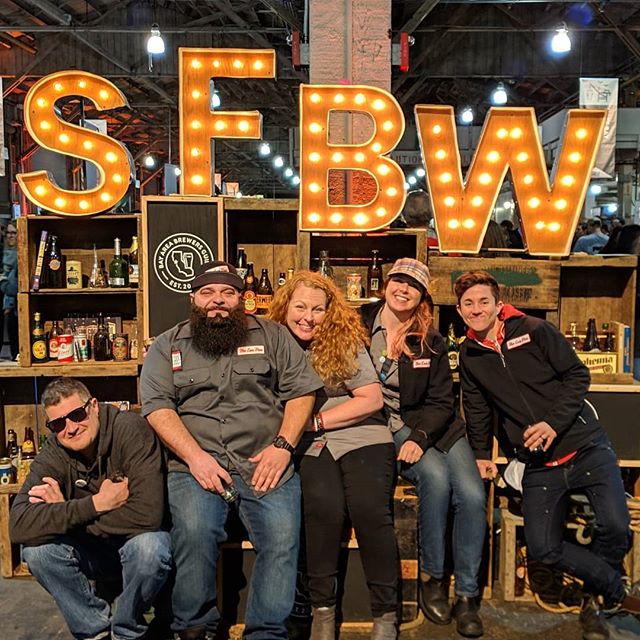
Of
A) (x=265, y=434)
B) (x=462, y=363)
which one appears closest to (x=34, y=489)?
(x=265, y=434)

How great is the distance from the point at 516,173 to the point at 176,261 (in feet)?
7.06

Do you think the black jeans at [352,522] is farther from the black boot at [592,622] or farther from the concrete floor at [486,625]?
the black boot at [592,622]

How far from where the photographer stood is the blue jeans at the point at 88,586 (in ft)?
9.58

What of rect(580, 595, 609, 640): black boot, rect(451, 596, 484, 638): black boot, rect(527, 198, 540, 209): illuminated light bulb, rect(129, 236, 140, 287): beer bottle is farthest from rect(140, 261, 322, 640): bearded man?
rect(527, 198, 540, 209): illuminated light bulb

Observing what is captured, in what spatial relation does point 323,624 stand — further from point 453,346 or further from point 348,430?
point 453,346

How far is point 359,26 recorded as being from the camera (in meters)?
5.36

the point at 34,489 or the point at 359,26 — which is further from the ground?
the point at 359,26

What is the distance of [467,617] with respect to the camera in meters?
3.33

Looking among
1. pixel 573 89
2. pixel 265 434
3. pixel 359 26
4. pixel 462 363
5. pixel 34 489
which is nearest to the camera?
pixel 34 489

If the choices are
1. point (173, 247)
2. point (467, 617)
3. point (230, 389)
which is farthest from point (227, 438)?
point (173, 247)

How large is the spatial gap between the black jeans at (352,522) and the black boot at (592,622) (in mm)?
950

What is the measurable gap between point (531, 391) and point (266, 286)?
1.99m

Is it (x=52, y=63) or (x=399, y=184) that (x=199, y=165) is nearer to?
(x=399, y=184)

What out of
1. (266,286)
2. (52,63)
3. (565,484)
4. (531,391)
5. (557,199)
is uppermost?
(52,63)
